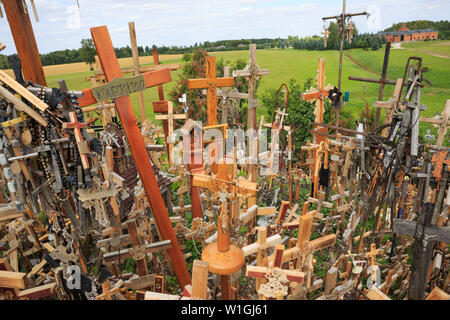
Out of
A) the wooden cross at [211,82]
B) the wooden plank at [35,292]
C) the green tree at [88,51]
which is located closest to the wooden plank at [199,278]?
the wooden plank at [35,292]

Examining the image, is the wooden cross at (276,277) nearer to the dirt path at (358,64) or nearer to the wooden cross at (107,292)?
the wooden cross at (107,292)

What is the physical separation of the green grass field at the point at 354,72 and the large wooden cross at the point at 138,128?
36.9ft

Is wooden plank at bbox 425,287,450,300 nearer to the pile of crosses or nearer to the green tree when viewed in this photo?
the pile of crosses

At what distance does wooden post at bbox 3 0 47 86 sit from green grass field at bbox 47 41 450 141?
12.0 meters

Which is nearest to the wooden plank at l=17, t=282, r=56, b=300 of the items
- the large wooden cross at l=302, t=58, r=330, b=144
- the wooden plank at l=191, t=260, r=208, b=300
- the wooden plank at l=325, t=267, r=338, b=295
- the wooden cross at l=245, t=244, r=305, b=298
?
the wooden plank at l=191, t=260, r=208, b=300

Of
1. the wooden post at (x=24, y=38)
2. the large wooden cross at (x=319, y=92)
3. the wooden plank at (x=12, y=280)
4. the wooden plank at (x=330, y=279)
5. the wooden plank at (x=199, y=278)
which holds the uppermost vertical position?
the wooden post at (x=24, y=38)

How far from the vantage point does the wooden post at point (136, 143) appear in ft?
11.6

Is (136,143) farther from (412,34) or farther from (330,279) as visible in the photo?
(412,34)

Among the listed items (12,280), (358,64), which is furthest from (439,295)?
(358,64)

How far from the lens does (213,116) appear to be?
560cm

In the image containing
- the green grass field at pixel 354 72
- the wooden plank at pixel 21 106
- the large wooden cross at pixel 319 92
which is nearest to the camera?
the wooden plank at pixel 21 106

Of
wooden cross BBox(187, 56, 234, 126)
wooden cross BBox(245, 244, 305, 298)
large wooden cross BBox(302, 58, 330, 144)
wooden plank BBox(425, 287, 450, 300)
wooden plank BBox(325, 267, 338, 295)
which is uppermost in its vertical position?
wooden cross BBox(187, 56, 234, 126)

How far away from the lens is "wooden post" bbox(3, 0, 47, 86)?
3.97 m
